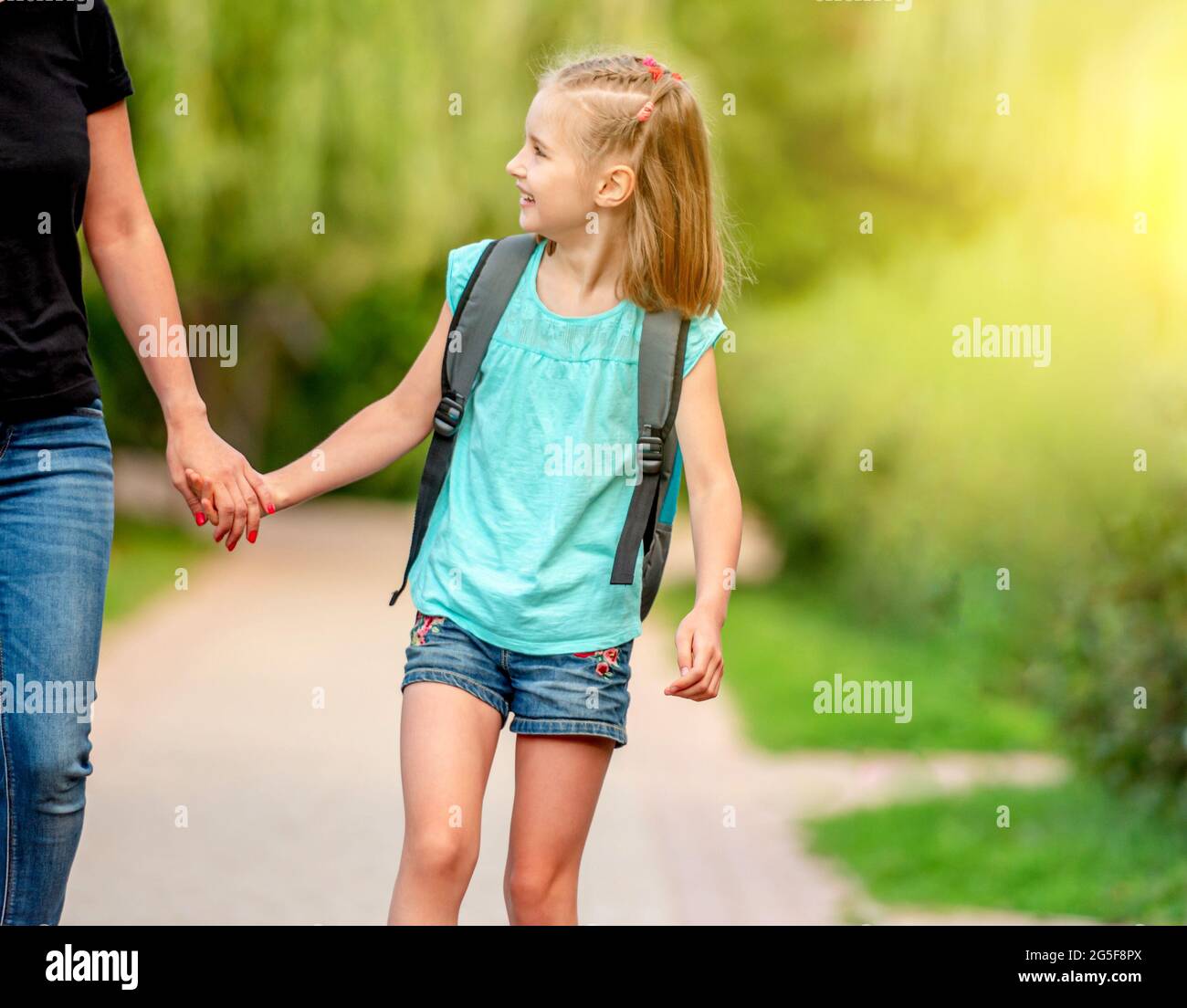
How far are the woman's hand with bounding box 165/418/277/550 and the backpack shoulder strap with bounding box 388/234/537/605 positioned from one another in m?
0.29

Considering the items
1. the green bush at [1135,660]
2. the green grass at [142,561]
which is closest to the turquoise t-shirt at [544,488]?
the green bush at [1135,660]

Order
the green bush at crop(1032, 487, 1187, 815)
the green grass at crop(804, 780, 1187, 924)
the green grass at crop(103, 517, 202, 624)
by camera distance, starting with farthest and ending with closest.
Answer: the green grass at crop(103, 517, 202, 624) < the green bush at crop(1032, 487, 1187, 815) < the green grass at crop(804, 780, 1187, 924)

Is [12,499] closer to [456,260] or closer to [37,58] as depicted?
[37,58]

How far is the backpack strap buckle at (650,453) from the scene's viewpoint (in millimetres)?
3150

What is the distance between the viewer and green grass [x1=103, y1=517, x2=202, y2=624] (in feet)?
43.2

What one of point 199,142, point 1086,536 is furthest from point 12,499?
point 199,142

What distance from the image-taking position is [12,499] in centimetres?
290

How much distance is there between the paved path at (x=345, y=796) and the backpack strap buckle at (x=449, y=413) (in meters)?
2.54

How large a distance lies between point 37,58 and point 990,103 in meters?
9.12

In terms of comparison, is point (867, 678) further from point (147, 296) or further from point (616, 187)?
point (147, 296)
